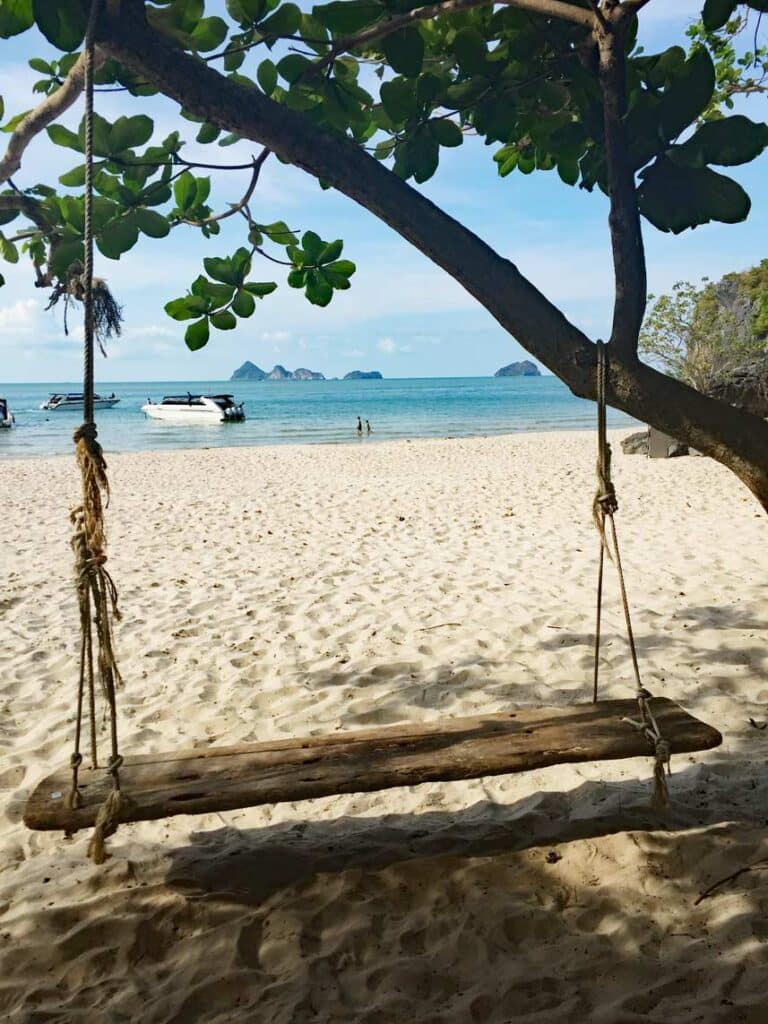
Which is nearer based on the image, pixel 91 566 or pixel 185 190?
pixel 91 566

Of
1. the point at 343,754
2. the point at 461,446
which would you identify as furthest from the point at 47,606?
the point at 461,446

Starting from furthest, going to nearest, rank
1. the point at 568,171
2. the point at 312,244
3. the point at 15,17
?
the point at 568,171 → the point at 312,244 → the point at 15,17

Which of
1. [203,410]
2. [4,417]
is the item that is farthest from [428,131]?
[203,410]

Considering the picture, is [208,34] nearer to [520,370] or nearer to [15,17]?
[15,17]

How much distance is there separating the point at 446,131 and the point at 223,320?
1229mm

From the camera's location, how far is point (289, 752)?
2533mm

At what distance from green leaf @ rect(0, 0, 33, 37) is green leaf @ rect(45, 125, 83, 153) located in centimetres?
45

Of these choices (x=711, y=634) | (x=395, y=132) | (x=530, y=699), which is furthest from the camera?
(x=711, y=634)

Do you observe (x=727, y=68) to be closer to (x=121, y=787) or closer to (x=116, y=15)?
(x=116, y=15)

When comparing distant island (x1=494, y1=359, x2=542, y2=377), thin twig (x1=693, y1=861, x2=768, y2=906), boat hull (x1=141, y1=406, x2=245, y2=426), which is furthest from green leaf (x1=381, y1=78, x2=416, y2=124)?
distant island (x1=494, y1=359, x2=542, y2=377)

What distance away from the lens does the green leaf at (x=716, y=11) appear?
266 cm

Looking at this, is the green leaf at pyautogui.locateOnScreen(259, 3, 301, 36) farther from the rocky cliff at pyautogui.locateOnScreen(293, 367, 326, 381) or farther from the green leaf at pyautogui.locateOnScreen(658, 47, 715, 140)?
the rocky cliff at pyautogui.locateOnScreen(293, 367, 326, 381)

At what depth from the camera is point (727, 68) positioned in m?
6.54

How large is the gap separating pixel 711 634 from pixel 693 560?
2.33m
